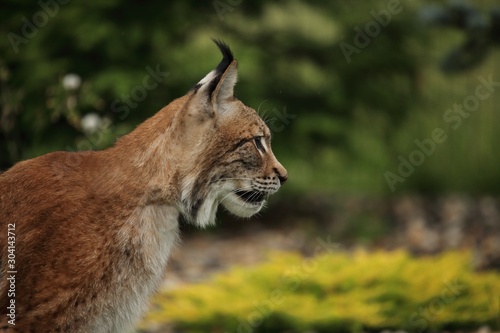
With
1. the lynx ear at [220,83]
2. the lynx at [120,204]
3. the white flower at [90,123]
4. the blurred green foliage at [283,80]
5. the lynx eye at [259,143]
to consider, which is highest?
the lynx ear at [220,83]

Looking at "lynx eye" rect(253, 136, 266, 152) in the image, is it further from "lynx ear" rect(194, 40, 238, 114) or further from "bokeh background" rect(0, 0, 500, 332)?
"bokeh background" rect(0, 0, 500, 332)

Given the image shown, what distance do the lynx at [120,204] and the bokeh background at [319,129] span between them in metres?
1.96

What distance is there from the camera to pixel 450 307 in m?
5.39

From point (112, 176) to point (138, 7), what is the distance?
16.0 ft

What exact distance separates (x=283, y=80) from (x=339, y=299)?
13.5 feet

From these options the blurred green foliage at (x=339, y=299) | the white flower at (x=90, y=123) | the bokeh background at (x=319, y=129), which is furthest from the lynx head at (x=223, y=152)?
the white flower at (x=90, y=123)

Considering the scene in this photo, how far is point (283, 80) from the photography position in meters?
9.08

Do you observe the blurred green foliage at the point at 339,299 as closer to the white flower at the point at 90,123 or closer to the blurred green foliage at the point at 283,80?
the white flower at the point at 90,123

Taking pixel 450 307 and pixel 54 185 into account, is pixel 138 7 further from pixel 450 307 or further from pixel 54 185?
pixel 54 185

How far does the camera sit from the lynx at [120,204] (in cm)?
316

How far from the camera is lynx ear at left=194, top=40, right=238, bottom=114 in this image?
3.39 m

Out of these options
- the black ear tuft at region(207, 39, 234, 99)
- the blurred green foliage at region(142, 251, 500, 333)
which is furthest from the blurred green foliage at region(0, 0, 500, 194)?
the black ear tuft at region(207, 39, 234, 99)

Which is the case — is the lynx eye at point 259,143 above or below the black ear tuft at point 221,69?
below

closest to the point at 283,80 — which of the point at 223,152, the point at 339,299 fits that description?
the point at 339,299
